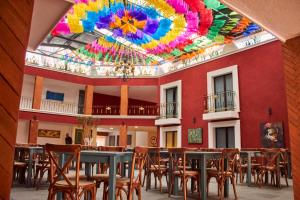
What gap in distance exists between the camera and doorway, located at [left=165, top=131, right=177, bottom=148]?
42.9 ft

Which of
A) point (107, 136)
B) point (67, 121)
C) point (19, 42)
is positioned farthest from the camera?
point (107, 136)

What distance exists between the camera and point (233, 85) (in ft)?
34.7

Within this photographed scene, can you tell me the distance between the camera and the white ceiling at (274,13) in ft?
10.5

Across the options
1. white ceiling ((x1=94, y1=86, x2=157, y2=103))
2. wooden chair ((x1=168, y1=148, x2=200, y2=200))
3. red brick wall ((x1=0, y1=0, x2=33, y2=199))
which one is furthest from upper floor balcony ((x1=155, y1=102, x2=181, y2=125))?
red brick wall ((x1=0, y1=0, x2=33, y2=199))

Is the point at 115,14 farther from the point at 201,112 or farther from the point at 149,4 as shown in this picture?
the point at 201,112

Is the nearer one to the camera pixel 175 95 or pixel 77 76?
pixel 175 95

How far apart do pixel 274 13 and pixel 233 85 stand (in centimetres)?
741

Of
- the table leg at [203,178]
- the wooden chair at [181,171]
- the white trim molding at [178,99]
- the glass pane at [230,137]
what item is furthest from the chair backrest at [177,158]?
the white trim molding at [178,99]

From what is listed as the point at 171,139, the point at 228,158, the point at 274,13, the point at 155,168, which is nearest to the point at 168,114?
the point at 171,139

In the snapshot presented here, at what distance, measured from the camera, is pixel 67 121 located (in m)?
14.0

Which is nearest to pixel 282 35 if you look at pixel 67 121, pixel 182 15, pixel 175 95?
pixel 182 15

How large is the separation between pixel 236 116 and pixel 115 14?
21.8ft

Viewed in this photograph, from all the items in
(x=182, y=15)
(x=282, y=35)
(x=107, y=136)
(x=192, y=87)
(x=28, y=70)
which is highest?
(x=182, y=15)

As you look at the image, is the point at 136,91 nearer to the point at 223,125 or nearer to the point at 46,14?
the point at 223,125
